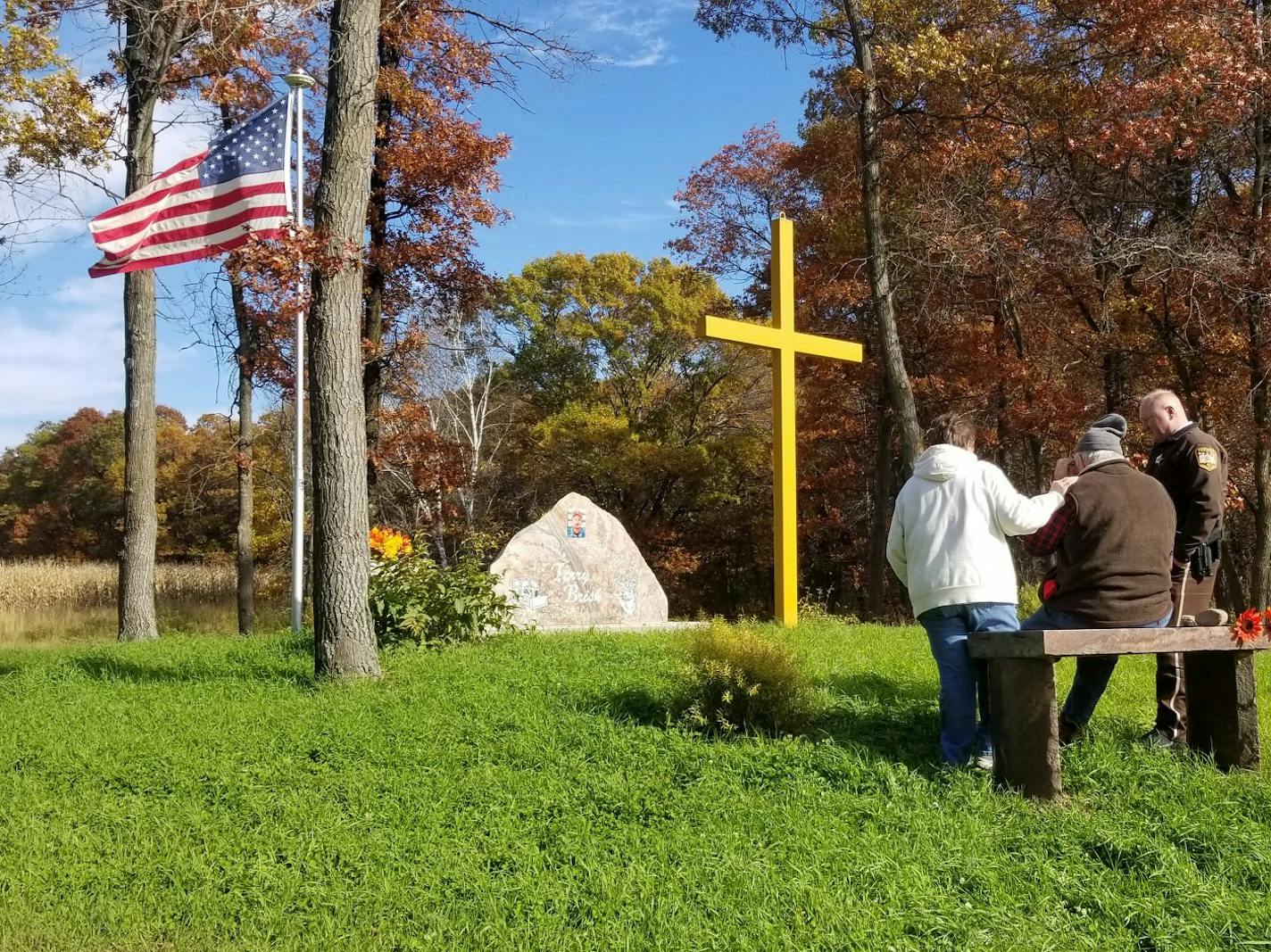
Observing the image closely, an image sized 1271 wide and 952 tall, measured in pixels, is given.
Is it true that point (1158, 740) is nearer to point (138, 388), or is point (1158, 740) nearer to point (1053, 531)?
point (1053, 531)

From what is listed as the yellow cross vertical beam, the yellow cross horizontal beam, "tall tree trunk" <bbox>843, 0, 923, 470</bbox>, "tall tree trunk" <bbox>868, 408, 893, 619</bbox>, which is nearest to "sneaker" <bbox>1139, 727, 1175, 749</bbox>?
the yellow cross vertical beam

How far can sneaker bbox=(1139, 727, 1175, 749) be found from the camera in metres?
5.09

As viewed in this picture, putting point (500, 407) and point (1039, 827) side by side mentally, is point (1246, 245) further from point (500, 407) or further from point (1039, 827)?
point (500, 407)

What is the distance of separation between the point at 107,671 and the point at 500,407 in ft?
69.6

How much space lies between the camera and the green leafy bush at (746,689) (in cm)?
541

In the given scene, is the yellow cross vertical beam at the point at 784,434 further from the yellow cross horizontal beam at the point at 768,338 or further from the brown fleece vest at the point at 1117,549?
the brown fleece vest at the point at 1117,549

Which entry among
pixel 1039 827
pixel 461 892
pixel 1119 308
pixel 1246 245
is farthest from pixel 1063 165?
pixel 461 892

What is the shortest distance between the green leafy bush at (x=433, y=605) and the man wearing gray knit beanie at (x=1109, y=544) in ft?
18.1

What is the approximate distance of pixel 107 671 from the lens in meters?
8.91

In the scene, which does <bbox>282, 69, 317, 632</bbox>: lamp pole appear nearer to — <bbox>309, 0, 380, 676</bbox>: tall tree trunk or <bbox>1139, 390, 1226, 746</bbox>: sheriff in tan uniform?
<bbox>309, 0, 380, 676</bbox>: tall tree trunk

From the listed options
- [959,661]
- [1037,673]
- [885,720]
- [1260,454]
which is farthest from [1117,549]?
[1260,454]

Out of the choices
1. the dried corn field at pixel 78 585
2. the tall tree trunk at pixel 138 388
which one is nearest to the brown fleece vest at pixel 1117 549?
the tall tree trunk at pixel 138 388

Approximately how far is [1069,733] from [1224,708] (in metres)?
0.75

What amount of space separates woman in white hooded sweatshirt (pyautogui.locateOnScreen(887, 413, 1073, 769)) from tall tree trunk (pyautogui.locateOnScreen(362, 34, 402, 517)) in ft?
37.1
